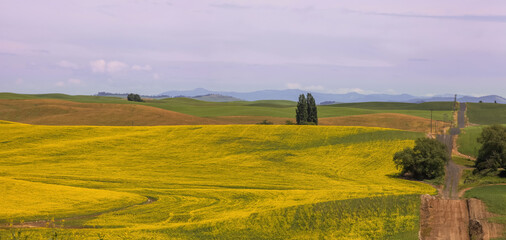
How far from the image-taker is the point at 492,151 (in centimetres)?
6012

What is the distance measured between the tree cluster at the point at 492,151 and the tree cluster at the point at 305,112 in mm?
51991

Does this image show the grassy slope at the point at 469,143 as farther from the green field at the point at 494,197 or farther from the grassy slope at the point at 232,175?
the green field at the point at 494,197

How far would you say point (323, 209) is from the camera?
4050 centimetres

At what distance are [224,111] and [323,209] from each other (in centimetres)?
12572

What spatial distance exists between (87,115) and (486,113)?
12942 centimetres

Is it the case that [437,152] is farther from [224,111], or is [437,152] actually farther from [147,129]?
[224,111]

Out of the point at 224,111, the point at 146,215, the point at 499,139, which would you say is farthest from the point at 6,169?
the point at 224,111

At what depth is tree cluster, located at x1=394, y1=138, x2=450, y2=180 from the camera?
59.4m

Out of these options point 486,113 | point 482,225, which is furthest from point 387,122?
point 482,225

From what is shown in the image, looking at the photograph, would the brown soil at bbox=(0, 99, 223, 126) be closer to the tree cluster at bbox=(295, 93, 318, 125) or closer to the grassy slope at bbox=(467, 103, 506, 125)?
the tree cluster at bbox=(295, 93, 318, 125)

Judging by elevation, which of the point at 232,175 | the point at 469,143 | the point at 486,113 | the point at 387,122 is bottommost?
the point at 232,175

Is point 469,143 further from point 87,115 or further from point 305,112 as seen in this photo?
point 87,115

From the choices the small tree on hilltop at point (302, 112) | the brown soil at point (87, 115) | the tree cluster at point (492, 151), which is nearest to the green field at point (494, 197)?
the tree cluster at point (492, 151)

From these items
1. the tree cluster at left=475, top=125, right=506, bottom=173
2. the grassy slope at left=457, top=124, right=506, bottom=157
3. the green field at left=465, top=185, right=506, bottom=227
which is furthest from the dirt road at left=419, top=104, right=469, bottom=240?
the grassy slope at left=457, top=124, right=506, bottom=157
